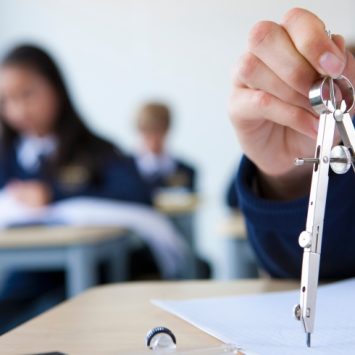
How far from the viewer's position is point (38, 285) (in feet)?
6.30

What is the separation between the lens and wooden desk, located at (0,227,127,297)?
67.7 inches

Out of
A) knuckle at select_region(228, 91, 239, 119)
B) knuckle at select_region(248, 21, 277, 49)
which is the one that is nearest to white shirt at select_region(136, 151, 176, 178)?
knuckle at select_region(228, 91, 239, 119)

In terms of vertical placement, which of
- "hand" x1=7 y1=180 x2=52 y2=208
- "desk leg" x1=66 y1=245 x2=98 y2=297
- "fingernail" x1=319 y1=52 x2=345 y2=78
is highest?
"fingernail" x1=319 y1=52 x2=345 y2=78

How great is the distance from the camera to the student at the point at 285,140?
494 millimetres

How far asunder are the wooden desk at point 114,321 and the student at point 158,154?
12.1 ft

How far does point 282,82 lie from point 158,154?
418 cm

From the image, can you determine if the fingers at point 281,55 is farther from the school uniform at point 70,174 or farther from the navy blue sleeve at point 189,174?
the navy blue sleeve at point 189,174

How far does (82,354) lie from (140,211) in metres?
1.74

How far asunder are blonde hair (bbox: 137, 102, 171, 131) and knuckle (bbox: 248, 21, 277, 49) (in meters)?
4.19

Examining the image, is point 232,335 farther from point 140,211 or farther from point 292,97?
point 140,211

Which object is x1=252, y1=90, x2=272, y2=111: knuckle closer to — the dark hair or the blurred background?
the dark hair

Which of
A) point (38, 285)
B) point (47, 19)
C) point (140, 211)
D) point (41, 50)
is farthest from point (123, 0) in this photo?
point (38, 285)

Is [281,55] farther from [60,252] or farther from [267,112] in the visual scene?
[60,252]

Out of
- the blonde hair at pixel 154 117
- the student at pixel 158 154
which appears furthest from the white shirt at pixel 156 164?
the blonde hair at pixel 154 117
